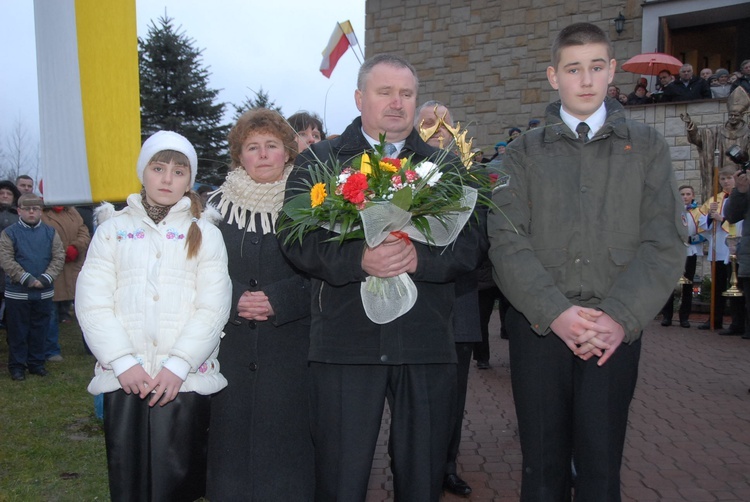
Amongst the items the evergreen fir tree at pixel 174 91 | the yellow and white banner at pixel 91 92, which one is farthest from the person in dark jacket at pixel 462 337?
the evergreen fir tree at pixel 174 91

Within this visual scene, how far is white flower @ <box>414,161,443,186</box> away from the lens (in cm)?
272

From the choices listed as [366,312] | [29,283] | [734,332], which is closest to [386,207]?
[366,312]

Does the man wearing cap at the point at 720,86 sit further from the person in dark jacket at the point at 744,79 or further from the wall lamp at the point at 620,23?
the wall lamp at the point at 620,23

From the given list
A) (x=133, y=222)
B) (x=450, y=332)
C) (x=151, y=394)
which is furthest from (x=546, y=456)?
(x=133, y=222)

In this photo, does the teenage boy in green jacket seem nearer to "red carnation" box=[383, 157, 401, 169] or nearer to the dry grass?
"red carnation" box=[383, 157, 401, 169]

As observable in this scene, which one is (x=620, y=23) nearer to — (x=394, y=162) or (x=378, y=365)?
(x=394, y=162)

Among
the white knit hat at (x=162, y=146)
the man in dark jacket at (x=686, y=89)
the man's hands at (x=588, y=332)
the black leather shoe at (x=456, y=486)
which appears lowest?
the black leather shoe at (x=456, y=486)

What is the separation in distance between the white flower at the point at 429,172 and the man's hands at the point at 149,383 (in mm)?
1351

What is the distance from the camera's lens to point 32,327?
7988 millimetres

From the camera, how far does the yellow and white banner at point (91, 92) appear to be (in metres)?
4.02

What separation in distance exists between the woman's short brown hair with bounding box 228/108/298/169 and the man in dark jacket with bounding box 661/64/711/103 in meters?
13.1

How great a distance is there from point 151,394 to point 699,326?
9.68 m

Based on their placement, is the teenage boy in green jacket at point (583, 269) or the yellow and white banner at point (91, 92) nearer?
the teenage boy in green jacket at point (583, 269)

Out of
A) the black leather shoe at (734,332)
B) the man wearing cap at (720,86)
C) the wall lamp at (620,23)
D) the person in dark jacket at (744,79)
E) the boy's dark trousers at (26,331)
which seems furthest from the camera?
the wall lamp at (620,23)
